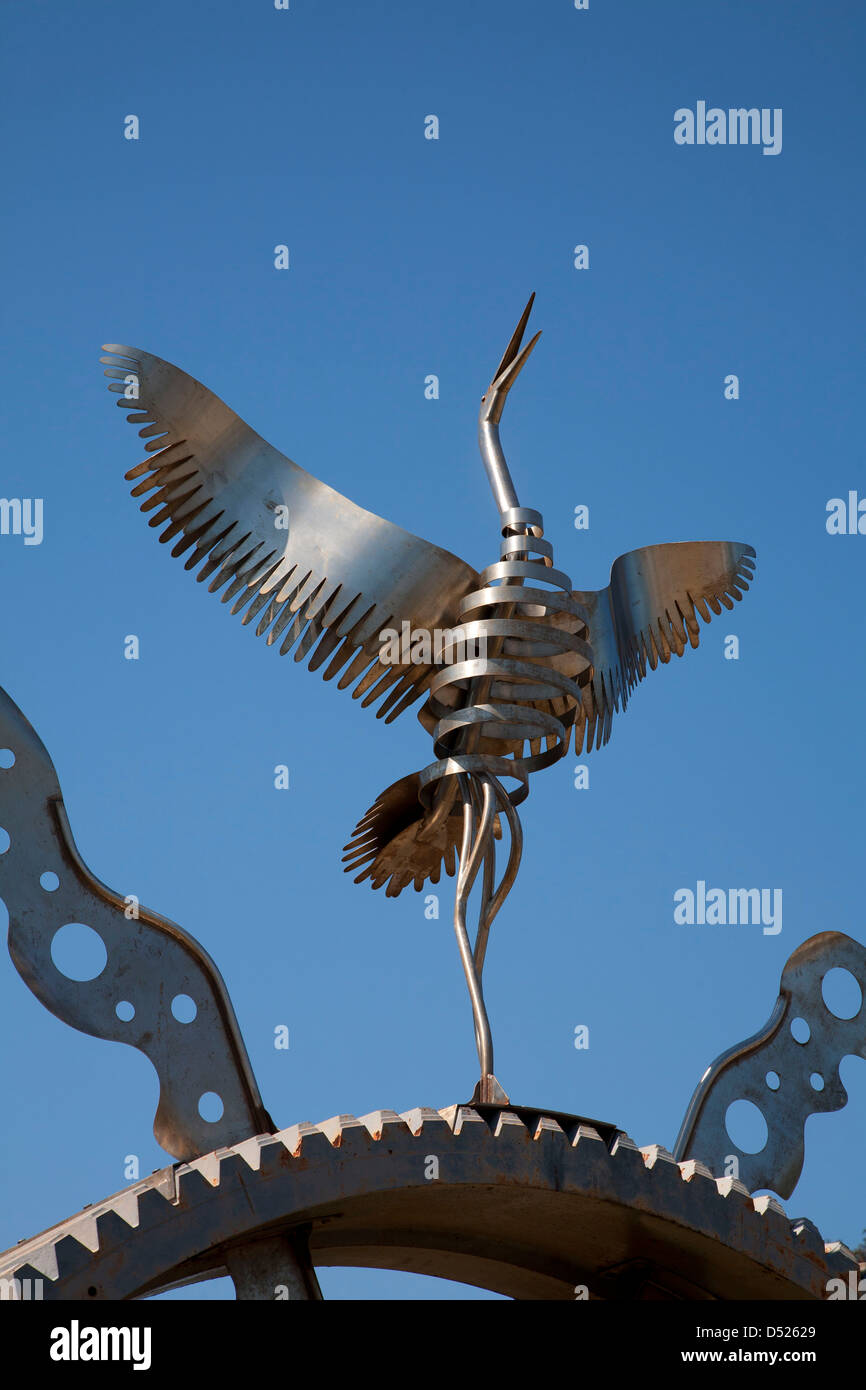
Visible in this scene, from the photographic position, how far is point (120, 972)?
33.4 feet

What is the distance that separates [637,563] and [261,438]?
2.89 meters

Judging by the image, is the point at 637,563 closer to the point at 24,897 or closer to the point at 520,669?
the point at 520,669

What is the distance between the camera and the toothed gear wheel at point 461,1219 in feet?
28.3

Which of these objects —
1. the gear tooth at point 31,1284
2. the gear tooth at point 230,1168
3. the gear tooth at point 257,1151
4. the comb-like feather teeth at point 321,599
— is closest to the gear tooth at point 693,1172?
the gear tooth at point 257,1151

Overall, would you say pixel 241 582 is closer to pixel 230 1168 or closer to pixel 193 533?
pixel 193 533

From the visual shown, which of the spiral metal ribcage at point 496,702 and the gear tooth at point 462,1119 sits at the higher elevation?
the spiral metal ribcage at point 496,702

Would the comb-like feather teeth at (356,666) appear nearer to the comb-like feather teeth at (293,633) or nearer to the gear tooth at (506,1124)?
the comb-like feather teeth at (293,633)

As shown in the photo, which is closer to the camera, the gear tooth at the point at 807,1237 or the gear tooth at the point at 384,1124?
the gear tooth at the point at 384,1124

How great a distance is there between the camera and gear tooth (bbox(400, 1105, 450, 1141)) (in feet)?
30.5

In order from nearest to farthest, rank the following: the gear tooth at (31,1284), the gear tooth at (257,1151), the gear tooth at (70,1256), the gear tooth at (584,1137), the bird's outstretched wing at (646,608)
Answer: the gear tooth at (31,1284)
the gear tooth at (70,1256)
the gear tooth at (257,1151)
the gear tooth at (584,1137)
the bird's outstretched wing at (646,608)

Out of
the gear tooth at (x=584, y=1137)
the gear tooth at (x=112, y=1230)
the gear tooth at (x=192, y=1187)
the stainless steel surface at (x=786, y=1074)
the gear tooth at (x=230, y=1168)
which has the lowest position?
the gear tooth at (x=112, y=1230)

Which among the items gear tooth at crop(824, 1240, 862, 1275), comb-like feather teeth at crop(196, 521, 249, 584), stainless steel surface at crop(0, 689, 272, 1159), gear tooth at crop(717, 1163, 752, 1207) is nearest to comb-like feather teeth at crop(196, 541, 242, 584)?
comb-like feather teeth at crop(196, 521, 249, 584)

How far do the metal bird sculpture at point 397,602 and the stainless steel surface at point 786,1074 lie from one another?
1929 millimetres

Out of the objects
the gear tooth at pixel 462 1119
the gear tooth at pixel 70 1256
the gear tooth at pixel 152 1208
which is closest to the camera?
the gear tooth at pixel 70 1256
